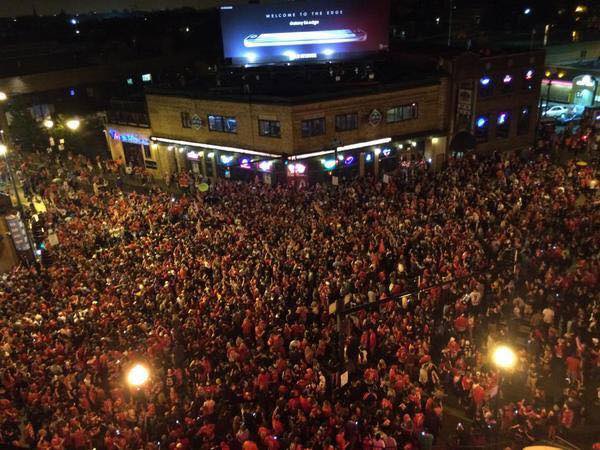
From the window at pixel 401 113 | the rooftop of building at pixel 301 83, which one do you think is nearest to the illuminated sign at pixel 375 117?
the window at pixel 401 113

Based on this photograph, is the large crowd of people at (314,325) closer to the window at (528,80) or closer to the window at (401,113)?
the window at (401,113)

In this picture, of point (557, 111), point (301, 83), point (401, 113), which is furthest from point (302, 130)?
point (557, 111)

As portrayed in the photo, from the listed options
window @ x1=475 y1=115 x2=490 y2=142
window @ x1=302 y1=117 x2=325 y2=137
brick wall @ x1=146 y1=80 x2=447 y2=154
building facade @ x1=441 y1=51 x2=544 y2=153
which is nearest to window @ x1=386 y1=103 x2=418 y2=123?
brick wall @ x1=146 y1=80 x2=447 y2=154

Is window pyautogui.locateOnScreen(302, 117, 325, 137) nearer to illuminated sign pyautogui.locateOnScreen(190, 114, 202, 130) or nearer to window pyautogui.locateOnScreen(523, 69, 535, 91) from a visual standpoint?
illuminated sign pyautogui.locateOnScreen(190, 114, 202, 130)

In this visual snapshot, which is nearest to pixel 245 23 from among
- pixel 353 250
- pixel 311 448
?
pixel 353 250

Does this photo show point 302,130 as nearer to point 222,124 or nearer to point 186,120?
point 222,124

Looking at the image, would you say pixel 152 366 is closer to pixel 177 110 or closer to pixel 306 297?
pixel 306 297
